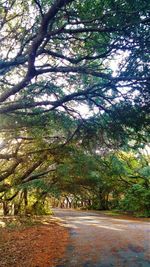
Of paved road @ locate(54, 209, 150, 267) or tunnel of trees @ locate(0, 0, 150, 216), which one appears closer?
tunnel of trees @ locate(0, 0, 150, 216)

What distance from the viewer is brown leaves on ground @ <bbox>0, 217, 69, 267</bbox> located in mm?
10761

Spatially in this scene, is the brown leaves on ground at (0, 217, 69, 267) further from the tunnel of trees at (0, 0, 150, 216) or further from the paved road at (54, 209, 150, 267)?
the tunnel of trees at (0, 0, 150, 216)

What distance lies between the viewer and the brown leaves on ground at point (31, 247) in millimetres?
10761

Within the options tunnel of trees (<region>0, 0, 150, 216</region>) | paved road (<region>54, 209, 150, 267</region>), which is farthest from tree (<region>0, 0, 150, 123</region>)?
paved road (<region>54, 209, 150, 267</region>)

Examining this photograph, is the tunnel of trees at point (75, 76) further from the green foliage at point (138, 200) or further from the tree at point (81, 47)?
the green foliage at point (138, 200)

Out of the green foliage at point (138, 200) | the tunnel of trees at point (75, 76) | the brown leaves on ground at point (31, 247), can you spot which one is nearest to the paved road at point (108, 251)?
the brown leaves on ground at point (31, 247)

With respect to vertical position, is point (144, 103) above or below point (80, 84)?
below

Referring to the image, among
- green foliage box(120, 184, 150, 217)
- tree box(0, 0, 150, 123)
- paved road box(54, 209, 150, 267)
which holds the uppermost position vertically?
tree box(0, 0, 150, 123)

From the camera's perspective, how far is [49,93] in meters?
10.2

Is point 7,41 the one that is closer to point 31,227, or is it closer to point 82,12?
point 82,12

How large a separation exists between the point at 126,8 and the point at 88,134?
5.12 m

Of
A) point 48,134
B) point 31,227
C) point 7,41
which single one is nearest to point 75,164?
point 48,134

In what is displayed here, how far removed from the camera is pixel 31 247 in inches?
531

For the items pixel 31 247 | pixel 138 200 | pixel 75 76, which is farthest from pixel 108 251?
pixel 138 200
